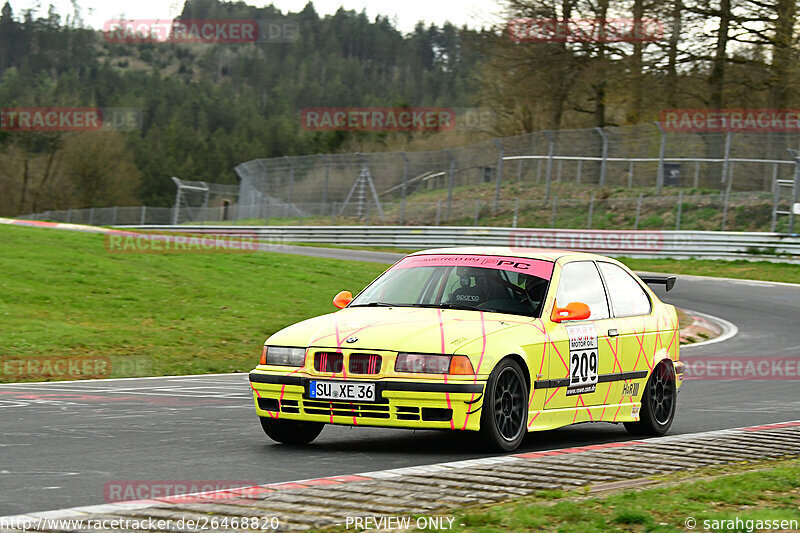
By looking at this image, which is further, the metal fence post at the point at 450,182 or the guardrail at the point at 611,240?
the metal fence post at the point at 450,182

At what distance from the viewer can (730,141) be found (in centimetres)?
3675

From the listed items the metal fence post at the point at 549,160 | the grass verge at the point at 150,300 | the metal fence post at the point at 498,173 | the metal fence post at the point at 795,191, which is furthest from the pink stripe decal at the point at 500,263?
the metal fence post at the point at 498,173

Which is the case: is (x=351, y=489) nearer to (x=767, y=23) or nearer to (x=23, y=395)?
(x=23, y=395)

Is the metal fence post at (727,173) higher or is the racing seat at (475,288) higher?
the metal fence post at (727,173)

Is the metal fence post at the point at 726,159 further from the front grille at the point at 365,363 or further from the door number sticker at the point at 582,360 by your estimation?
the front grille at the point at 365,363

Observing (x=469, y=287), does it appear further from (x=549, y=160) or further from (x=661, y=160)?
(x=549, y=160)

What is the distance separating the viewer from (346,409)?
24.6 feet

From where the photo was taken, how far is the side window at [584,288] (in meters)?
8.75

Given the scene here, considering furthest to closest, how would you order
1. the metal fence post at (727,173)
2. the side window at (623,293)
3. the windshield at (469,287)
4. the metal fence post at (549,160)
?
the metal fence post at (549,160) → the metal fence post at (727,173) → the side window at (623,293) → the windshield at (469,287)

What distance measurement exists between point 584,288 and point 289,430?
262 cm

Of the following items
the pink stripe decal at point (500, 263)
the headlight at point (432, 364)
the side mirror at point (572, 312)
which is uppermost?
the pink stripe decal at point (500, 263)

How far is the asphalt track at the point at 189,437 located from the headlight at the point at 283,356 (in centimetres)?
61

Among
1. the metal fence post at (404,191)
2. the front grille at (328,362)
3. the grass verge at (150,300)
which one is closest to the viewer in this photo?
the front grille at (328,362)

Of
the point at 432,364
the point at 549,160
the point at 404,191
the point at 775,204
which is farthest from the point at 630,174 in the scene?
the point at 432,364
